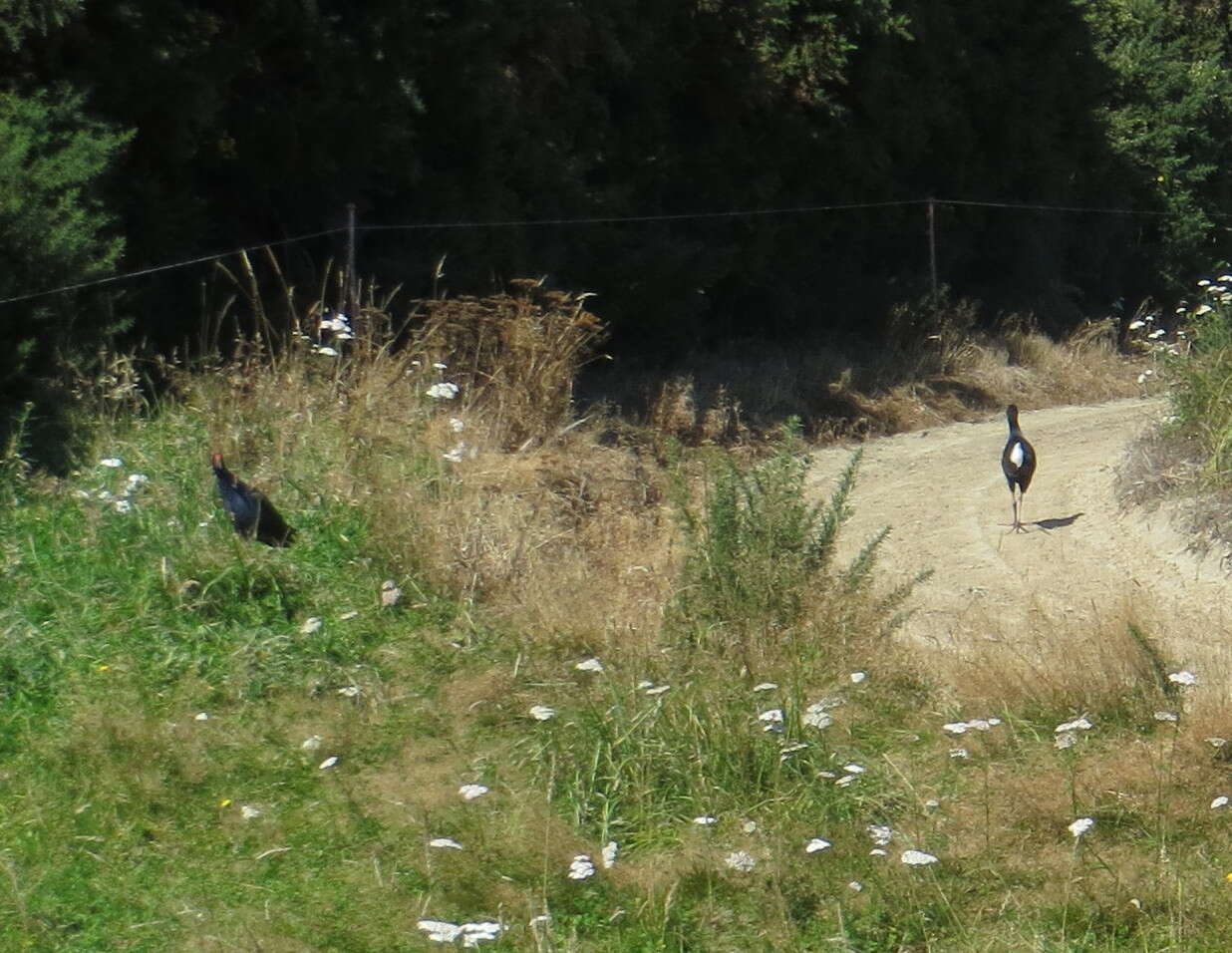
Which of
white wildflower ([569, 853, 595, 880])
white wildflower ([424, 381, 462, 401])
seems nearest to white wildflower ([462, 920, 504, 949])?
white wildflower ([569, 853, 595, 880])

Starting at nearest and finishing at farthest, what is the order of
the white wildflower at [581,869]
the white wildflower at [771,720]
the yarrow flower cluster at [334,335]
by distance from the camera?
1. the white wildflower at [581,869]
2. the white wildflower at [771,720]
3. the yarrow flower cluster at [334,335]

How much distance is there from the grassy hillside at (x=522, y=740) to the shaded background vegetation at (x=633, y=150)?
2.73 m

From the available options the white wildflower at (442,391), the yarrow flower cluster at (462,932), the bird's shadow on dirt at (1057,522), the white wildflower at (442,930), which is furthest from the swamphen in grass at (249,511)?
the bird's shadow on dirt at (1057,522)

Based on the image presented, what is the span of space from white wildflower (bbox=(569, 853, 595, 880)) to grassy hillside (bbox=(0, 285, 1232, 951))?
0.05 ft

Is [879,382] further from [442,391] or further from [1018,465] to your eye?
[442,391]

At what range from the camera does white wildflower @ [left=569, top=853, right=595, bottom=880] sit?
15.9 feet

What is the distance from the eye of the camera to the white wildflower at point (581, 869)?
4.83 meters

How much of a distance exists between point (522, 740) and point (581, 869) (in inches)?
48.7

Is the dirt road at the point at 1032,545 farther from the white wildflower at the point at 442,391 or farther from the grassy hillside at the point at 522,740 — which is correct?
the white wildflower at the point at 442,391

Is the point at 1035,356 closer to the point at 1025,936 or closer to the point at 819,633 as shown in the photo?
the point at 819,633

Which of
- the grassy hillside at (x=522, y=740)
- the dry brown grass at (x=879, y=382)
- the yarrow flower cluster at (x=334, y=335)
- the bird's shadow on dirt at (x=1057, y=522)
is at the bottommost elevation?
the dry brown grass at (x=879, y=382)

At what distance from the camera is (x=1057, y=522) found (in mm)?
11172

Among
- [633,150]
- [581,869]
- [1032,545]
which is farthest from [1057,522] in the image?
[581,869]

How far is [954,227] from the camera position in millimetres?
20328
